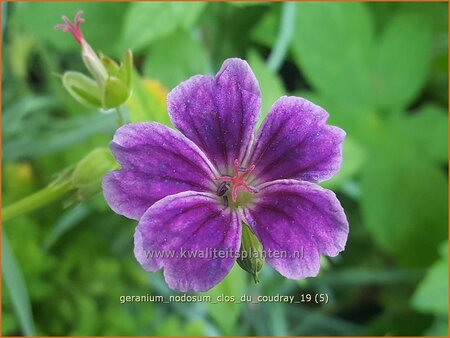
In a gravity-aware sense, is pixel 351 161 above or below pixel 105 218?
above

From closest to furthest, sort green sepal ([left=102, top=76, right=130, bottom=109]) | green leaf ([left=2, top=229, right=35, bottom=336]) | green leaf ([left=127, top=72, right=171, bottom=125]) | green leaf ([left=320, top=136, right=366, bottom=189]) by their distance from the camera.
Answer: green sepal ([left=102, top=76, right=130, bottom=109]) < green leaf ([left=127, top=72, right=171, bottom=125]) < green leaf ([left=2, top=229, right=35, bottom=336]) < green leaf ([left=320, top=136, right=366, bottom=189])

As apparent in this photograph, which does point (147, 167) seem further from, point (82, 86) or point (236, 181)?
point (82, 86)

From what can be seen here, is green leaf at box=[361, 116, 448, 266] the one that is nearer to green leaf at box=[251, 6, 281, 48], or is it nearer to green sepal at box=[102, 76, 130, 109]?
green leaf at box=[251, 6, 281, 48]

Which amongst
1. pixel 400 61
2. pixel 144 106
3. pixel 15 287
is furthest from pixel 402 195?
pixel 15 287

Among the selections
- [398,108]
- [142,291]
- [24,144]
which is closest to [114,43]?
[24,144]

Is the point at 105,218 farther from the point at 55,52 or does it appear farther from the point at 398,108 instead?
the point at 398,108

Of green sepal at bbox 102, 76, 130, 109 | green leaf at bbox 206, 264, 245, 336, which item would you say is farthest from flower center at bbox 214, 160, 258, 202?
green leaf at bbox 206, 264, 245, 336
